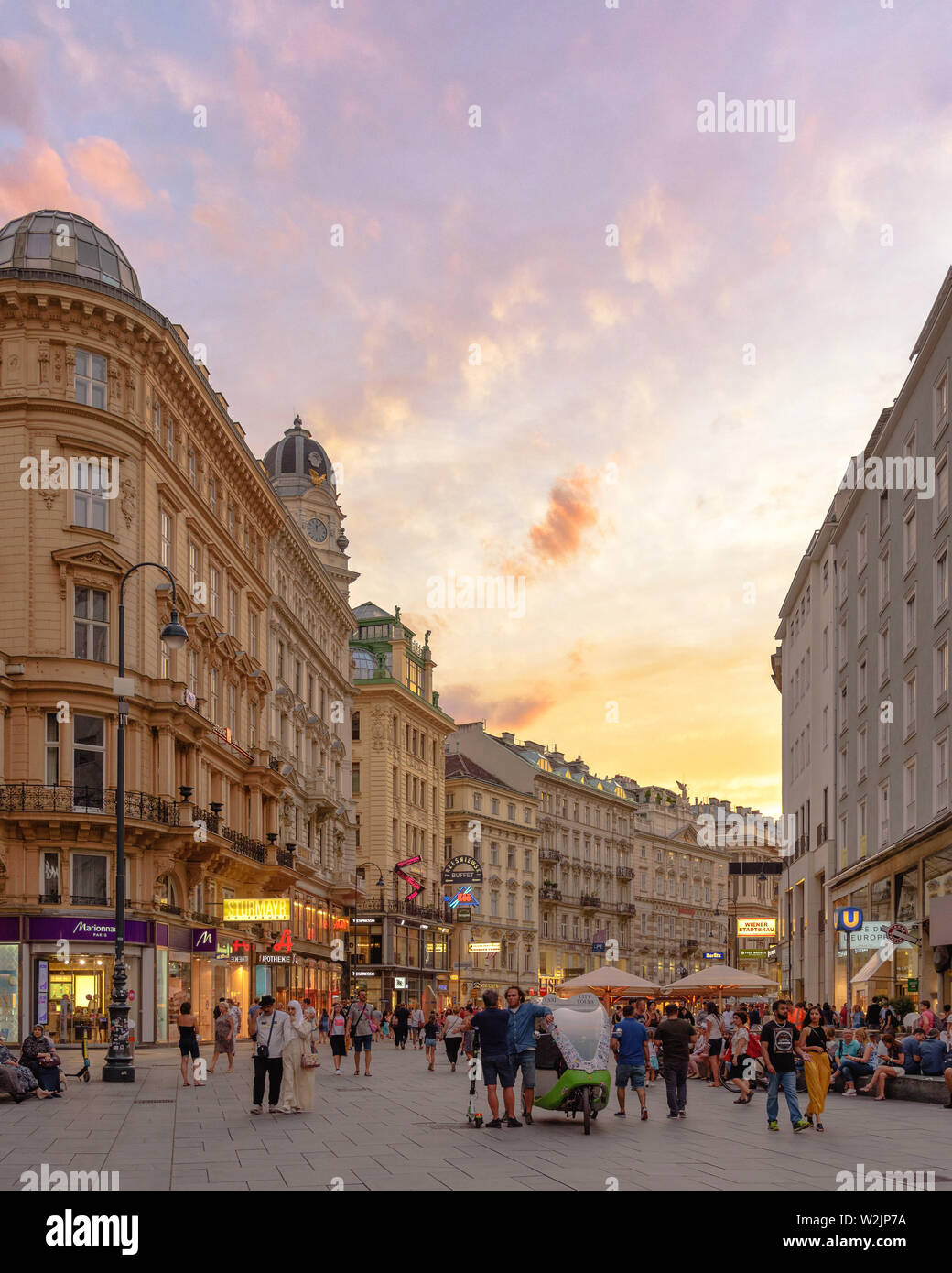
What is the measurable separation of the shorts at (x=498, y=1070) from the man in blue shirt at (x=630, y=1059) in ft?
9.31

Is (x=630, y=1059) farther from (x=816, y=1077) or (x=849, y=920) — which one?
(x=849, y=920)

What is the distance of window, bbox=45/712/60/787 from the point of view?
41125mm

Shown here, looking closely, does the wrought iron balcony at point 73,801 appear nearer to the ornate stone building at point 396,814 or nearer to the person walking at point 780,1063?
the person walking at point 780,1063

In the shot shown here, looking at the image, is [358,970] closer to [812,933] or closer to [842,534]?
[812,933]

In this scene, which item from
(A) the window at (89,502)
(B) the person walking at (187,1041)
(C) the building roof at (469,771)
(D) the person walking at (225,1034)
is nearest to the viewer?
(B) the person walking at (187,1041)

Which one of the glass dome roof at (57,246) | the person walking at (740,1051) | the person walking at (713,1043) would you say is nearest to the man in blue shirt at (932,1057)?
the person walking at (740,1051)

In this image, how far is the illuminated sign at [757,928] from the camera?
92256 mm

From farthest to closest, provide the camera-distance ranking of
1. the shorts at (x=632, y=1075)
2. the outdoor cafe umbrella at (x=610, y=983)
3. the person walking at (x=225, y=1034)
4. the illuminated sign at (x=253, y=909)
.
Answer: the illuminated sign at (x=253, y=909) → the outdoor cafe umbrella at (x=610, y=983) → the person walking at (x=225, y=1034) → the shorts at (x=632, y=1075)

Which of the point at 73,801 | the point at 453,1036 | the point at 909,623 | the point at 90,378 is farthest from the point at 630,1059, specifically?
the point at 90,378

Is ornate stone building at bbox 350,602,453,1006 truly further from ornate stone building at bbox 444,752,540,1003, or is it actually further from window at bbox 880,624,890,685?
window at bbox 880,624,890,685

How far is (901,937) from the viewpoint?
35.2 meters

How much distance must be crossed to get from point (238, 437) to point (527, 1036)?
38375 mm

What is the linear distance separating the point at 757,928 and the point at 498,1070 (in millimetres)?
77175

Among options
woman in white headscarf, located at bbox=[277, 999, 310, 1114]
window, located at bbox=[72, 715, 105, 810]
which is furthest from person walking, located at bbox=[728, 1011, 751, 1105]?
window, located at bbox=[72, 715, 105, 810]
